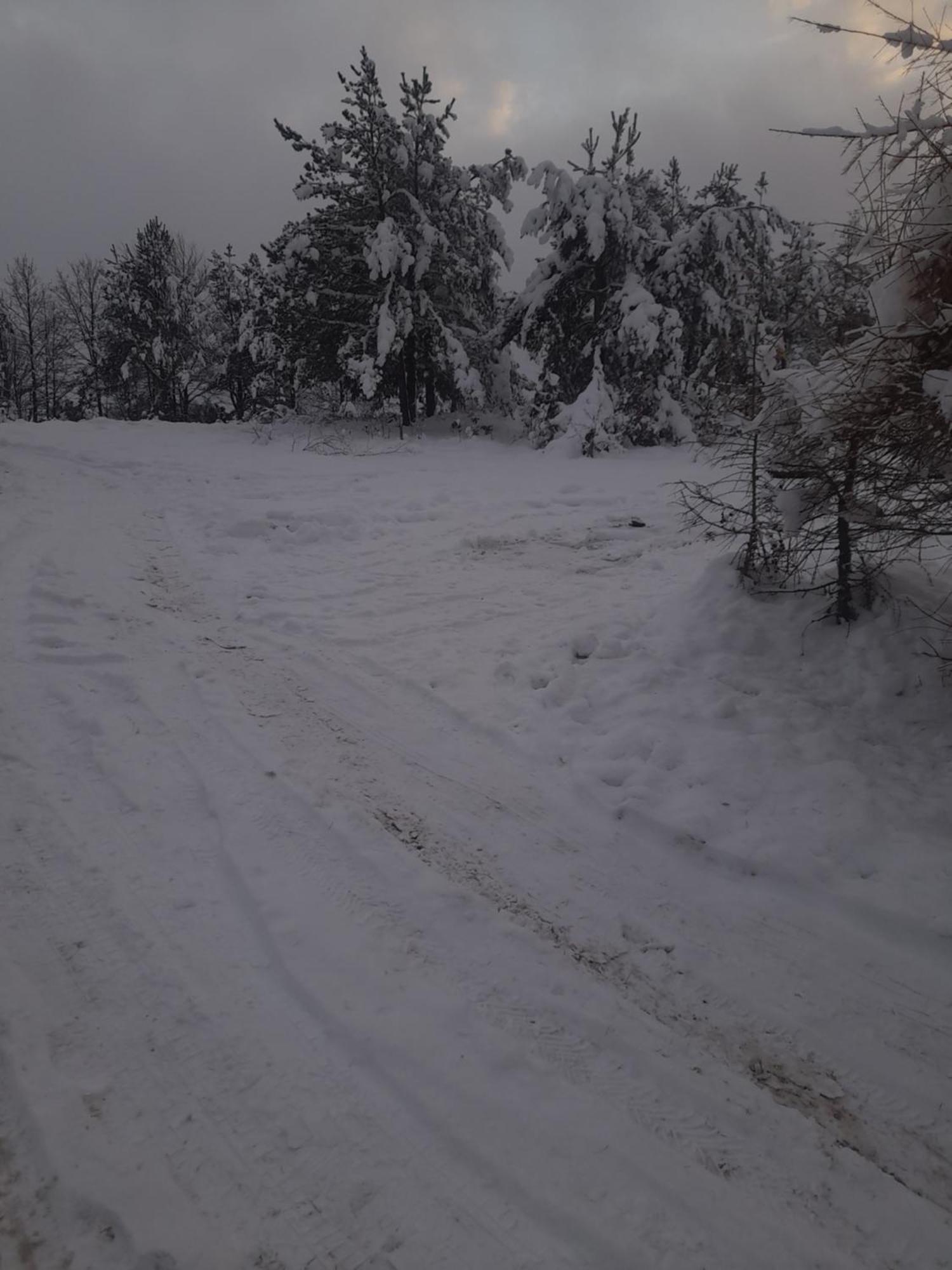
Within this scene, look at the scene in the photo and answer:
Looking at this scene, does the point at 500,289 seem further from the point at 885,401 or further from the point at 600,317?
the point at 885,401

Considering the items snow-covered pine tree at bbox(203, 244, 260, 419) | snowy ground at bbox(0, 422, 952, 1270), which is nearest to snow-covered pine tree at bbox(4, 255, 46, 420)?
snow-covered pine tree at bbox(203, 244, 260, 419)

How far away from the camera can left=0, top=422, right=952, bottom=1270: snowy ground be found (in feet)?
6.07

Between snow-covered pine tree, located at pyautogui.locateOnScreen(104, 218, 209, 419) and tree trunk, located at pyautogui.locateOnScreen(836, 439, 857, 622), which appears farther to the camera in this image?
snow-covered pine tree, located at pyautogui.locateOnScreen(104, 218, 209, 419)

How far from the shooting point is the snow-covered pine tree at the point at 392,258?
54.5 ft

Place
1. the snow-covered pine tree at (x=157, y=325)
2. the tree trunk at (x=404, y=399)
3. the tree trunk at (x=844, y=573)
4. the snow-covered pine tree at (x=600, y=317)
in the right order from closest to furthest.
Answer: the tree trunk at (x=844, y=573), the snow-covered pine tree at (x=600, y=317), the tree trunk at (x=404, y=399), the snow-covered pine tree at (x=157, y=325)

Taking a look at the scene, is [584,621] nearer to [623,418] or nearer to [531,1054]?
[531,1054]

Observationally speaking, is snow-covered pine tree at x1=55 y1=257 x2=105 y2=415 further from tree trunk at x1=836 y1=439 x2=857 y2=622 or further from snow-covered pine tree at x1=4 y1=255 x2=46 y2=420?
tree trunk at x1=836 y1=439 x2=857 y2=622

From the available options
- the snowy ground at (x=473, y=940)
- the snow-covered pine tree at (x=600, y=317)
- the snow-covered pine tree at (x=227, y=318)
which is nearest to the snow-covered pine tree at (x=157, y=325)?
the snow-covered pine tree at (x=227, y=318)

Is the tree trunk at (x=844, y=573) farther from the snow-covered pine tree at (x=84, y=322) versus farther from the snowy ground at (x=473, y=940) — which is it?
the snow-covered pine tree at (x=84, y=322)

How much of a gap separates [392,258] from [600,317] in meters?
5.20

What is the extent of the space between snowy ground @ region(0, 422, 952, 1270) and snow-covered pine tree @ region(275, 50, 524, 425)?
1351cm

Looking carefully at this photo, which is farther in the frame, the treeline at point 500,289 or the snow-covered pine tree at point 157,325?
the snow-covered pine tree at point 157,325

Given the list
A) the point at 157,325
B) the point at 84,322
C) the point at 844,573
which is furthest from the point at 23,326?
the point at 844,573

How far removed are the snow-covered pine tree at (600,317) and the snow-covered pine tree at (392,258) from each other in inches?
89.5
